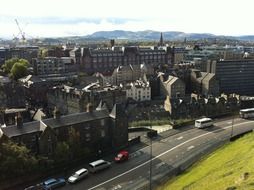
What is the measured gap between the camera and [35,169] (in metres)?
46.3

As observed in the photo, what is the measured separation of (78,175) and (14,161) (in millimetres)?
9707

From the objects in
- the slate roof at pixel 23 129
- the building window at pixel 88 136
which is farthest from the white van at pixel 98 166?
the slate roof at pixel 23 129

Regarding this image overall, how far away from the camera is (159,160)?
52906 millimetres

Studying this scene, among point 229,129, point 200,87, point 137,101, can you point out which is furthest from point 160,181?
point 200,87

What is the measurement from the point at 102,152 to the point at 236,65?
97.1m

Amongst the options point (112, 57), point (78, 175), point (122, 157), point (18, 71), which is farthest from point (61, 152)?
point (112, 57)

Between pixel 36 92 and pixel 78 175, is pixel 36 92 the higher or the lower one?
the higher one

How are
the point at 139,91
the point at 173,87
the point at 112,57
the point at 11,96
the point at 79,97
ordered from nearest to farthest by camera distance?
the point at 79,97
the point at 11,96
the point at 139,91
the point at 173,87
the point at 112,57

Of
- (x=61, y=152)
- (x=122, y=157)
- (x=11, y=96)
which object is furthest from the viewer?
(x=11, y=96)

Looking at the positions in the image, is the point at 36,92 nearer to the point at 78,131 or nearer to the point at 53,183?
the point at 78,131

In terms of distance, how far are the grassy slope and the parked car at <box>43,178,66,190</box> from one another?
48.6 ft

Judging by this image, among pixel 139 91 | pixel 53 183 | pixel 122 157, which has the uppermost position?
pixel 139 91

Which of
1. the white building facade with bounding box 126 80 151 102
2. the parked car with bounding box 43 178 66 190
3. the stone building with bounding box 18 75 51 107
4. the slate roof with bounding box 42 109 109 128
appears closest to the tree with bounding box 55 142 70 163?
the slate roof with bounding box 42 109 109 128

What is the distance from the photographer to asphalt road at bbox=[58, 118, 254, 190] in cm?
4484
